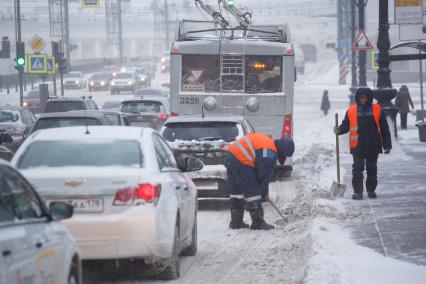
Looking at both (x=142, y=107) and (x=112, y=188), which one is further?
(x=142, y=107)

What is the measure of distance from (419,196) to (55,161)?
7.98 meters

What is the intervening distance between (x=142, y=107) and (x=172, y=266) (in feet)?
67.1

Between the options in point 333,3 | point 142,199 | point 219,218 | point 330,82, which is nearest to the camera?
point 142,199

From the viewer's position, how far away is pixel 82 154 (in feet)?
34.5

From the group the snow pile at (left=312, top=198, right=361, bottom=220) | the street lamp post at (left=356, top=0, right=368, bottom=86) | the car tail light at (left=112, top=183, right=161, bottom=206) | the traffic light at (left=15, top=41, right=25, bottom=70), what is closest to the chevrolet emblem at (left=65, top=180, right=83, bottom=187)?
the car tail light at (left=112, top=183, right=161, bottom=206)

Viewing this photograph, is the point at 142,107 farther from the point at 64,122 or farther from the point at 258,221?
the point at 258,221

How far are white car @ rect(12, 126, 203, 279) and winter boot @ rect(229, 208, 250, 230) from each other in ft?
12.9

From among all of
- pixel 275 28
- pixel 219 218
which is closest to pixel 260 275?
pixel 219 218

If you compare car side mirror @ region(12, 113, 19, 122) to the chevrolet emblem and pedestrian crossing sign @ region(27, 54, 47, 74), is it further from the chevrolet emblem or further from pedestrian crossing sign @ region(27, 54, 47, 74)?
the chevrolet emblem

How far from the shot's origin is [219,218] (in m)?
17.0

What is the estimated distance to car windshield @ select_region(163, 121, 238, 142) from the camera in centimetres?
1803

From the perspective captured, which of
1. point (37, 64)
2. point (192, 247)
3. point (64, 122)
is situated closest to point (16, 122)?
point (64, 122)

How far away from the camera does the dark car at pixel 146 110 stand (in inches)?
1190

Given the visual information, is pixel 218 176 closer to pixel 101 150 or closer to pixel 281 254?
pixel 281 254
